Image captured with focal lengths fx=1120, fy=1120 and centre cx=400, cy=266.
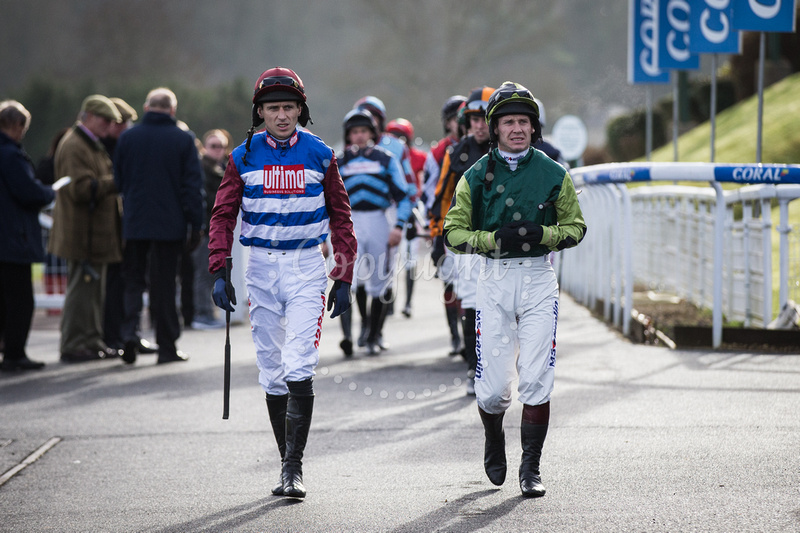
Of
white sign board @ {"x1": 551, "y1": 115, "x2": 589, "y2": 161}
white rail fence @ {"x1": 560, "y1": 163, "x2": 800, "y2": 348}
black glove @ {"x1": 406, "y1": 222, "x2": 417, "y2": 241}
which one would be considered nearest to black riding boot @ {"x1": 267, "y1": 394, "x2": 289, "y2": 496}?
black glove @ {"x1": 406, "y1": 222, "x2": 417, "y2": 241}

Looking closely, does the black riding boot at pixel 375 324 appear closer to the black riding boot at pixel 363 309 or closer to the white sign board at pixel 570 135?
the black riding boot at pixel 363 309

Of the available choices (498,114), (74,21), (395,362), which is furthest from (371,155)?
(74,21)

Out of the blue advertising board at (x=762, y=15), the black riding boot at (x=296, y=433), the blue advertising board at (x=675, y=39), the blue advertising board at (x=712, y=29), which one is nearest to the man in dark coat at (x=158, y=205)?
the black riding boot at (x=296, y=433)

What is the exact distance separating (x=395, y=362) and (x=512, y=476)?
12.8 ft

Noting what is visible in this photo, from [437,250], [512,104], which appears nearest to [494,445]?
[512,104]

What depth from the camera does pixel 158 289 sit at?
9.06 meters

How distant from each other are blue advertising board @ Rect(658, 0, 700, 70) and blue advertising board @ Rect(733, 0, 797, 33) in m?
3.72

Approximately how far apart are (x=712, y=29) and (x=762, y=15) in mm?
1457

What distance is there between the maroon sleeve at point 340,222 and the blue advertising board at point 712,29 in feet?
24.5

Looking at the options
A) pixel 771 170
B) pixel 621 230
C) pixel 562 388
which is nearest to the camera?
pixel 562 388

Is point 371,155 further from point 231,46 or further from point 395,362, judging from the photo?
point 231,46

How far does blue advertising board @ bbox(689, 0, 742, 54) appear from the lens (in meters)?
11.5

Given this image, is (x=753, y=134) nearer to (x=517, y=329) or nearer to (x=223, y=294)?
(x=517, y=329)

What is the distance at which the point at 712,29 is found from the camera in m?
11.6
